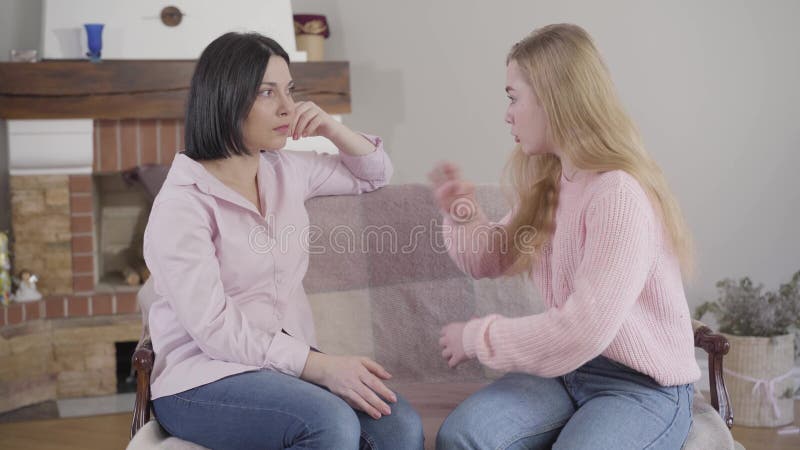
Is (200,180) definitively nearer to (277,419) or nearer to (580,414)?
(277,419)

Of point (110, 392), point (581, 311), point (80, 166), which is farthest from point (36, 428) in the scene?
point (581, 311)

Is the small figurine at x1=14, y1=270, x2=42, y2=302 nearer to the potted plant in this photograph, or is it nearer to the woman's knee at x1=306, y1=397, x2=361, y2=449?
the woman's knee at x1=306, y1=397, x2=361, y2=449

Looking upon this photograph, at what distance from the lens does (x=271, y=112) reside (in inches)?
68.2

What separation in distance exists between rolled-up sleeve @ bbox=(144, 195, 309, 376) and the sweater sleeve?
34 centimetres

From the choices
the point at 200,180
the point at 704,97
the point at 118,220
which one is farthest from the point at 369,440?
the point at 118,220

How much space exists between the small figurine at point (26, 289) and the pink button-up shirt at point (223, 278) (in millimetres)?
1900

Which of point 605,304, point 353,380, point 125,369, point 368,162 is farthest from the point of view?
point 125,369

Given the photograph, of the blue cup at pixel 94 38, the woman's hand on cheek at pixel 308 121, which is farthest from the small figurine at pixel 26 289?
the woman's hand on cheek at pixel 308 121

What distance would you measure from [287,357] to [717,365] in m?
0.86

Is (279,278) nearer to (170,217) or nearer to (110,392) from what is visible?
(170,217)

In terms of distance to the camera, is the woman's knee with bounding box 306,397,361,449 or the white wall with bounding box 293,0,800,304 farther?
the white wall with bounding box 293,0,800,304

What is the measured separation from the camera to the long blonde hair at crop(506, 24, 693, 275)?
1.57 m

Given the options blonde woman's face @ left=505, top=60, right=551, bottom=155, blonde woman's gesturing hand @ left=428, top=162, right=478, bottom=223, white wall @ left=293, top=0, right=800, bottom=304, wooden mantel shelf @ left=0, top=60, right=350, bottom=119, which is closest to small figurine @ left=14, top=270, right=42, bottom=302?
wooden mantel shelf @ left=0, top=60, right=350, bottom=119

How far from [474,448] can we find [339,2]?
2.73 m
